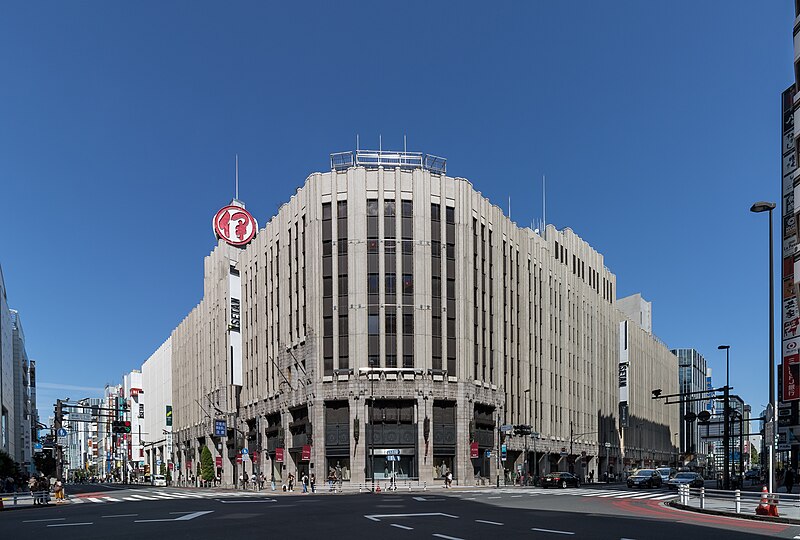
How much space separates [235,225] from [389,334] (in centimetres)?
3739

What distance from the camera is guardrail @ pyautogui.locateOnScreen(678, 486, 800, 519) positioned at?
28.6 m

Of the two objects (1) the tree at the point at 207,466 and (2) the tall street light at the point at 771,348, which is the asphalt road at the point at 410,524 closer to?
(2) the tall street light at the point at 771,348

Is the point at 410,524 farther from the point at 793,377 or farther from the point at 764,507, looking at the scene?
the point at 793,377

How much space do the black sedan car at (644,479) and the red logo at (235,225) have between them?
5473 centimetres

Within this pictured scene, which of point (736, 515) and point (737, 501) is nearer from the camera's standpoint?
point (736, 515)

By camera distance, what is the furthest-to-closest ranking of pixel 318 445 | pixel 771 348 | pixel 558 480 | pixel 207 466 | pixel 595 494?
pixel 207 466
pixel 318 445
pixel 558 480
pixel 595 494
pixel 771 348

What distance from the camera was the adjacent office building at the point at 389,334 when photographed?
241ft

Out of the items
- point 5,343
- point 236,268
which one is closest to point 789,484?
point 236,268

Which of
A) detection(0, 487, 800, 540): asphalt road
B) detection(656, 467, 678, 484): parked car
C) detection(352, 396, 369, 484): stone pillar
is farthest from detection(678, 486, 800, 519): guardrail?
detection(352, 396, 369, 484): stone pillar

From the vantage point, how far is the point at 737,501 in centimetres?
3020

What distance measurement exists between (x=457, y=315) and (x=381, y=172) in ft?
48.2

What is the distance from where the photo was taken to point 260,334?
94312mm

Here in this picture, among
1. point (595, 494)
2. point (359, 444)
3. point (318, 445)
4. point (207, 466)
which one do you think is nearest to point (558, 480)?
point (595, 494)

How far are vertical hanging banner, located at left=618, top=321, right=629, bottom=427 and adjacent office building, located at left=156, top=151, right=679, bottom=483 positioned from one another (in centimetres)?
3028
